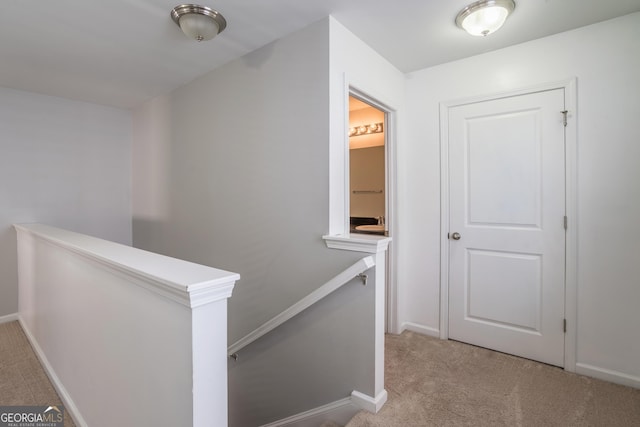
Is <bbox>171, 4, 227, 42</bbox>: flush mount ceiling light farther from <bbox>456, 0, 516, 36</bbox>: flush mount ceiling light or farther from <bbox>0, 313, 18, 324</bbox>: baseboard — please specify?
<bbox>0, 313, 18, 324</bbox>: baseboard

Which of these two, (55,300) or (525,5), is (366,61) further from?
(55,300)

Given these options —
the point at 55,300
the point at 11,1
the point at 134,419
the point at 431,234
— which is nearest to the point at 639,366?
the point at 431,234

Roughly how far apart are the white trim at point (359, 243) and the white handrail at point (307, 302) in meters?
0.08

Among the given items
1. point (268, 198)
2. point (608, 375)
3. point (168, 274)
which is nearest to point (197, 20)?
point (268, 198)

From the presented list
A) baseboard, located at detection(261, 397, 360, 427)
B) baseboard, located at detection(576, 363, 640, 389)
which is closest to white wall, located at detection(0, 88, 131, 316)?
baseboard, located at detection(261, 397, 360, 427)

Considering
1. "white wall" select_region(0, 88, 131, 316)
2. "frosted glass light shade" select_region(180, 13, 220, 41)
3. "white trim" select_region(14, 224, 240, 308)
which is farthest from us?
"white wall" select_region(0, 88, 131, 316)

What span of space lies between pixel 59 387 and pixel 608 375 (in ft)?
11.6

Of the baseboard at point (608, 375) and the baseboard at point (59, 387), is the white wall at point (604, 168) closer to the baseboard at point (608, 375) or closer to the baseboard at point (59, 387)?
the baseboard at point (608, 375)

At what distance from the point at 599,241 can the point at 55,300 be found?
3.59m

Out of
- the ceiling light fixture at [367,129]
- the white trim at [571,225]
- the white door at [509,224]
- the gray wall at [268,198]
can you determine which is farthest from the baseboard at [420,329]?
the ceiling light fixture at [367,129]

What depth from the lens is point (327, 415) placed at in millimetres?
1870

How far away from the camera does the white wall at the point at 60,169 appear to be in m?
3.19

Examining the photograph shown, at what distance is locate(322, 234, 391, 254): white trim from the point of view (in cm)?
171

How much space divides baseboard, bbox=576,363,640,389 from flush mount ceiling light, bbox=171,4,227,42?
10.6 feet
